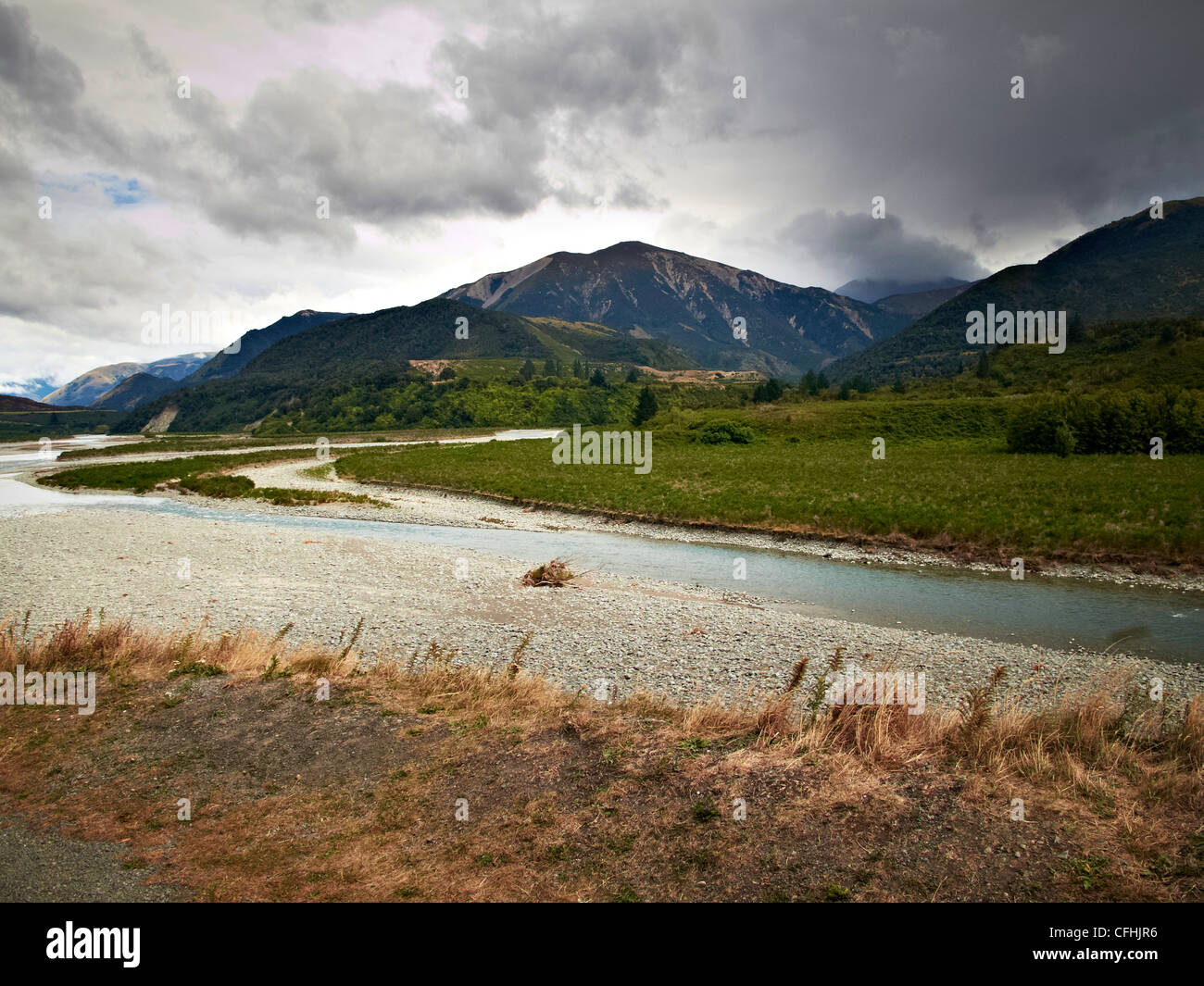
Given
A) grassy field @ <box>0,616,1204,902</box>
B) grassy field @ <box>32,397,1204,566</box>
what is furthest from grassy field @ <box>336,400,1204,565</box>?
grassy field @ <box>0,616,1204,902</box>

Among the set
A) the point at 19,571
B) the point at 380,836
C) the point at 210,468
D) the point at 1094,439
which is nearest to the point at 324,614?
the point at 380,836

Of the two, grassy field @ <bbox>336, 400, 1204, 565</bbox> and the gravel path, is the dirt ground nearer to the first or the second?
the gravel path

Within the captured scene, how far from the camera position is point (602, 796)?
7508mm

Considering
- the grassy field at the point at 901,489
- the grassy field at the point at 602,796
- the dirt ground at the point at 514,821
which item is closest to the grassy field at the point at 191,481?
the grassy field at the point at 901,489

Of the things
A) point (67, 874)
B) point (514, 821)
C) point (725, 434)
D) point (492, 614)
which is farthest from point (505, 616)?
point (725, 434)

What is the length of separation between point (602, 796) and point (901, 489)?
34.7m

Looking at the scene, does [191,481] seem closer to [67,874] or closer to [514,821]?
[67,874]

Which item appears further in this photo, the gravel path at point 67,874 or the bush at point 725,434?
the bush at point 725,434

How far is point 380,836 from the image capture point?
6777 mm

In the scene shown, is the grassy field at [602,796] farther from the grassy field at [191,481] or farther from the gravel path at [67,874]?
the grassy field at [191,481]

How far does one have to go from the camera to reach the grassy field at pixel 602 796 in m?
5.96

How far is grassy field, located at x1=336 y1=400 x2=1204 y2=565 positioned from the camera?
25.5 m

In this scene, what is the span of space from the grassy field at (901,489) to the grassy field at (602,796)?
17.3 meters
